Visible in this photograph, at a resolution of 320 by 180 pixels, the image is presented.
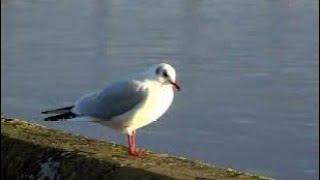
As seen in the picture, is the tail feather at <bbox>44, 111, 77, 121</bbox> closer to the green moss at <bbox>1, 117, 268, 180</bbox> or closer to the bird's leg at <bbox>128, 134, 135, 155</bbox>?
the bird's leg at <bbox>128, 134, 135, 155</bbox>

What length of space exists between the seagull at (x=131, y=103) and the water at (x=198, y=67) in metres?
4.50

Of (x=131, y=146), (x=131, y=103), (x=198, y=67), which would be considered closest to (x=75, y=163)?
(x=131, y=146)

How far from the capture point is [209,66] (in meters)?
13.3

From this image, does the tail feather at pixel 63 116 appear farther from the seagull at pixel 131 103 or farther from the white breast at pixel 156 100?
Result: the white breast at pixel 156 100

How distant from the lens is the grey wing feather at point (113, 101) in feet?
12.1

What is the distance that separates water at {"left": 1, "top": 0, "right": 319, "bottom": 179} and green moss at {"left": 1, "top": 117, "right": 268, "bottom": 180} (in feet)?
18.0

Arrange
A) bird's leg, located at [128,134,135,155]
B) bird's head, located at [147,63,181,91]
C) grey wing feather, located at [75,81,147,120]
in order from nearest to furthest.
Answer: bird's leg, located at [128,134,135,155]
bird's head, located at [147,63,181,91]
grey wing feather, located at [75,81,147,120]

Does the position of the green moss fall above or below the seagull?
below

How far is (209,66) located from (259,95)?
2131mm

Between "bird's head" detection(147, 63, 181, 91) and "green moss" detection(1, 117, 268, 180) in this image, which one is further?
"bird's head" detection(147, 63, 181, 91)

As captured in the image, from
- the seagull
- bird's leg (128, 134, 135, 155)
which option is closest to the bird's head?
the seagull

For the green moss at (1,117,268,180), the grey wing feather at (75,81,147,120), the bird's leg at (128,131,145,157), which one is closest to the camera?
the green moss at (1,117,268,180)

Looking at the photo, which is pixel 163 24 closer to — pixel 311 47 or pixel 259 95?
pixel 311 47

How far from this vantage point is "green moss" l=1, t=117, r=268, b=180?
8.01 ft
